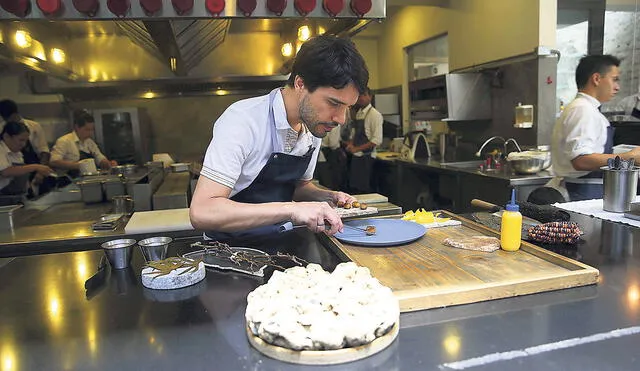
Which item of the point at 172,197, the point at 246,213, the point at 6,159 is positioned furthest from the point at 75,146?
the point at 246,213

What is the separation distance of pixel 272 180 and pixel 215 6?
778 millimetres

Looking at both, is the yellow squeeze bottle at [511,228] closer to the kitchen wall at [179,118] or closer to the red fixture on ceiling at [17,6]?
the red fixture on ceiling at [17,6]

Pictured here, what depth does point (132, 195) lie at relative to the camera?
127 inches

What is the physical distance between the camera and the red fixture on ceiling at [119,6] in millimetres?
1871

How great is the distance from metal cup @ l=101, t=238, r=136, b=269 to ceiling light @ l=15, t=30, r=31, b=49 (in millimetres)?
2602

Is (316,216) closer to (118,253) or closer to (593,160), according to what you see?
(118,253)

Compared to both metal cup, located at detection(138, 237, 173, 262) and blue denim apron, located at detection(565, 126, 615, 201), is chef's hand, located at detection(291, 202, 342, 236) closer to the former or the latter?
metal cup, located at detection(138, 237, 173, 262)

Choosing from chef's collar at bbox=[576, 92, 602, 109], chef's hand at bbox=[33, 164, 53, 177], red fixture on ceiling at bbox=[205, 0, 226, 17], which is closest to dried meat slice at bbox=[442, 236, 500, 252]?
red fixture on ceiling at bbox=[205, 0, 226, 17]

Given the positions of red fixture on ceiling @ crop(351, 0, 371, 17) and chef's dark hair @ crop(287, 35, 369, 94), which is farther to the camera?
red fixture on ceiling @ crop(351, 0, 371, 17)

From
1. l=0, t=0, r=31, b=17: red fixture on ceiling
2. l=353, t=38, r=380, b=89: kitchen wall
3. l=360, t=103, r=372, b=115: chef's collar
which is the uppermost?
l=353, t=38, r=380, b=89: kitchen wall

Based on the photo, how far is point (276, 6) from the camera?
6.53 ft

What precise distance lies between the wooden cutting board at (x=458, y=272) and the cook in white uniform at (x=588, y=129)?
5.95 feet

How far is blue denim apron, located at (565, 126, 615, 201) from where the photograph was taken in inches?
117

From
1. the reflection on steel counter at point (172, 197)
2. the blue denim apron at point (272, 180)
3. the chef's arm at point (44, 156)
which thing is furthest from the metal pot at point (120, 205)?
the chef's arm at point (44, 156)
